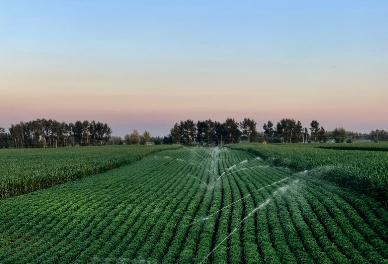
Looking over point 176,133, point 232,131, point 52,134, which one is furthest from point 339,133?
point 52,134

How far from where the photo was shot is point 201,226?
11875mm

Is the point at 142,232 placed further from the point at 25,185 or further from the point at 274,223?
the point at 25,185

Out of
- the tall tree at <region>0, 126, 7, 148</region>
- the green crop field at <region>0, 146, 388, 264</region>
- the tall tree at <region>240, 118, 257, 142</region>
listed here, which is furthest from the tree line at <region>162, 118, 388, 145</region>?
the green crop field at <region>0, 146, 388, 264</region>

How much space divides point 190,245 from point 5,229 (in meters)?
7.50

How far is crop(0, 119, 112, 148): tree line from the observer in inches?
5202

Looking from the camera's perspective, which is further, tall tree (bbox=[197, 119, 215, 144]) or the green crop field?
tall tree (bbox=[197, 119, 215, 144])

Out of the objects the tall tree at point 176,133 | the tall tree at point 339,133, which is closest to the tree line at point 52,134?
the tall tree at point 176,133

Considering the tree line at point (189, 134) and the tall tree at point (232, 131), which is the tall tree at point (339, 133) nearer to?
the tree line at point (189, 134)

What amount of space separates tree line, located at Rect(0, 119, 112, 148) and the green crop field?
398 ft

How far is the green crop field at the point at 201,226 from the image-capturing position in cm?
947

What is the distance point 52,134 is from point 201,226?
13162 centimetres

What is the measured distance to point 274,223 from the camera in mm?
11586

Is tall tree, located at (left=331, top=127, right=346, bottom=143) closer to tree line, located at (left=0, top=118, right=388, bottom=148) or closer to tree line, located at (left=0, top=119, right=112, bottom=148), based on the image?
tree line, located at (left=0, top=118, right=388, bottom=148)

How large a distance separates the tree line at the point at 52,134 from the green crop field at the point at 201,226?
121 meters
